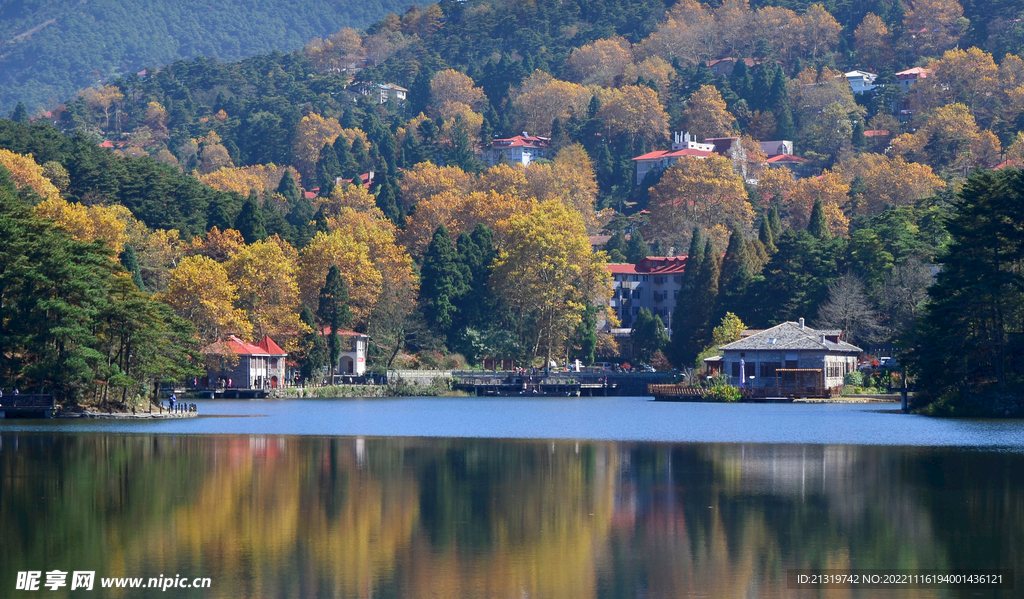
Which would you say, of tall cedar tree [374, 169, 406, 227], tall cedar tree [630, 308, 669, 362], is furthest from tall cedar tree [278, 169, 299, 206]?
tall cedar tree [630, 308, 669, 362]

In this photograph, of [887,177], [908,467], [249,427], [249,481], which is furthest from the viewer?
[887,177]

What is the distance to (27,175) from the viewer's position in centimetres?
11906

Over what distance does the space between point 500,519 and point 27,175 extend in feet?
331

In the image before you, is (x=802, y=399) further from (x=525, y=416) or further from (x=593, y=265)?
(x=593, y=265)

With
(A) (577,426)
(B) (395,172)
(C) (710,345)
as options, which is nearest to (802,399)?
(C) (710,345)

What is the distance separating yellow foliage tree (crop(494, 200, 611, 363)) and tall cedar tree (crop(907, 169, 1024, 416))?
55607mm

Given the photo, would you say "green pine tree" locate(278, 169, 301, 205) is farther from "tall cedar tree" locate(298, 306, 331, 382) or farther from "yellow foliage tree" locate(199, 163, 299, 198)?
"tall cedar tree" locate(298, 306, 331, 382)

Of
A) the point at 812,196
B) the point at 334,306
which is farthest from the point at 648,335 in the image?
the point at 812,196

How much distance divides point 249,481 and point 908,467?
1837 centimetres

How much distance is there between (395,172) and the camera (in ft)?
653

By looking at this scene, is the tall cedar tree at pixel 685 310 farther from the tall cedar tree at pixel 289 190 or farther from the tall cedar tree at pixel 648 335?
the tall cedar tree at pixel 289 190

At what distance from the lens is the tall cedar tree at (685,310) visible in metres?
125

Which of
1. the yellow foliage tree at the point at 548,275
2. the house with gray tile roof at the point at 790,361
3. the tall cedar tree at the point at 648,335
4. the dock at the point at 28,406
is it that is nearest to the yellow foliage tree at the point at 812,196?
the tall cedar tree at the point at 648,335

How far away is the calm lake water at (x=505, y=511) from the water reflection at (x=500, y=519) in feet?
0.23
